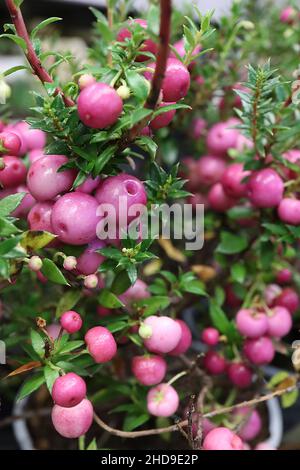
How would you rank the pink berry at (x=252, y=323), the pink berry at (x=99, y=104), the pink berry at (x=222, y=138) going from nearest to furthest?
the pink berry at (x=99, y=104)
the pink berry at (x=252, y=323)
the pink berry at (x=222, y=138)

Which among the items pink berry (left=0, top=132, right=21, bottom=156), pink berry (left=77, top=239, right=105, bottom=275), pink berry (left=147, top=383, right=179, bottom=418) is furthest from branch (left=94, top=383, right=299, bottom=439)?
pink berry (left=0, top=132, right=21, bottom=156)

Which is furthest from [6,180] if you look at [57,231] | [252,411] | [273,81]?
[252,411]

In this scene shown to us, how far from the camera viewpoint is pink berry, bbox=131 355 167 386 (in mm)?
487

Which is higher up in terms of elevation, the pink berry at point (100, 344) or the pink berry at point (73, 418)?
the pink berry at point (100, 344)

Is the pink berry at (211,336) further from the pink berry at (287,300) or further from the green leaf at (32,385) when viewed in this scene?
A: the green leaf at (32,385)

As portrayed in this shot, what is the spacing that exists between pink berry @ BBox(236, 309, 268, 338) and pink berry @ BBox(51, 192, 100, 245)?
0.77ft

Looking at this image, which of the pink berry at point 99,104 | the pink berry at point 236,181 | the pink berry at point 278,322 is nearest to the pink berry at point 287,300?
the pink berry at point 278,322

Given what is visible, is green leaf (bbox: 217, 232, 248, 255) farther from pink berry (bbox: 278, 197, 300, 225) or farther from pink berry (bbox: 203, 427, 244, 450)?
pink berry (bbox: 203, 427, 244, 450)

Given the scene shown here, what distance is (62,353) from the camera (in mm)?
441

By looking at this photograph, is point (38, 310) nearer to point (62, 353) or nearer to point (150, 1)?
point (62, 353)

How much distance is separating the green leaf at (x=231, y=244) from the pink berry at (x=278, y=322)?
81 millimetres

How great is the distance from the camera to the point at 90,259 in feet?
1.46

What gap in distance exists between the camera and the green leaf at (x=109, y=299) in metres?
0.46

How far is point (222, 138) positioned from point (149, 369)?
1.05ft
